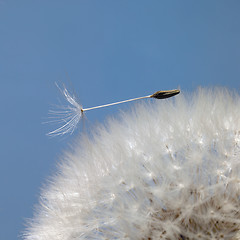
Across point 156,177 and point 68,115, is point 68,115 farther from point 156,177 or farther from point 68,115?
point 156,177

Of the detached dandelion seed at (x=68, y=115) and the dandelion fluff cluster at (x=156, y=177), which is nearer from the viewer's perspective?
the dandelion fluff cluster at (x=156, y=177)

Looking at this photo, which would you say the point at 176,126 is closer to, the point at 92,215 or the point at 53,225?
the point at 92,215

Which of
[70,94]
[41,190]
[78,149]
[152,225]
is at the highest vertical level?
[70,94]

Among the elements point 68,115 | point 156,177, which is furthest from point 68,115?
point 156,177

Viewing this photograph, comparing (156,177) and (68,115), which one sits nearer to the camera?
(156,177)

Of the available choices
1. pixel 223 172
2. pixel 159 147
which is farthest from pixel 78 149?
pixel 223 172

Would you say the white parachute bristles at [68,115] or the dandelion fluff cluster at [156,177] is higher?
the white parachute bristles at [68,115]
